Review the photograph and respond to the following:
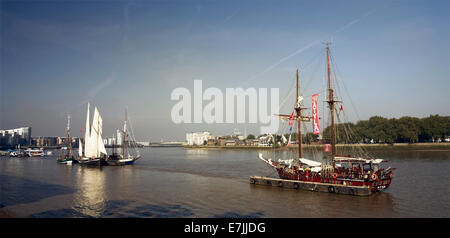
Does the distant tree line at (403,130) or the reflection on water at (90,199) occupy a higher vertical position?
the distant tree line at (403,130)

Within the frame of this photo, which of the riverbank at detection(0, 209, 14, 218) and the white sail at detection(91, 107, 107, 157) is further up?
the white sail at detection(91, 107, 107, 157)

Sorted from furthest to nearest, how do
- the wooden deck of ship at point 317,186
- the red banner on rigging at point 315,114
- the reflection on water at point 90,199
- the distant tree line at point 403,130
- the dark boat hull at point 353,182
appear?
1. the distant tree line at point 403,130
2. the red banner on rigging at point 315,114
3. the dark boat hull at point 353,182
4. the wooden deck of ship at point 317,186
5. the reflection on water at point 90,199

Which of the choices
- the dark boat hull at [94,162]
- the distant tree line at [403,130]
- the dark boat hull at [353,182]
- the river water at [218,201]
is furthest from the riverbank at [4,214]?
the distant tree line at [403,130]

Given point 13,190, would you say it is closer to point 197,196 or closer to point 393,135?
point 197,196

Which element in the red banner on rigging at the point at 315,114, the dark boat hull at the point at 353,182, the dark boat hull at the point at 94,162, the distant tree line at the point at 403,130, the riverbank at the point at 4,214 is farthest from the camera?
the distant tree line at the point at 403,130

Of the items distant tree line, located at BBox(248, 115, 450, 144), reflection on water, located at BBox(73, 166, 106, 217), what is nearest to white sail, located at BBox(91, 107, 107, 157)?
reflection on water, located at BBox(73, 166, 106, 217)

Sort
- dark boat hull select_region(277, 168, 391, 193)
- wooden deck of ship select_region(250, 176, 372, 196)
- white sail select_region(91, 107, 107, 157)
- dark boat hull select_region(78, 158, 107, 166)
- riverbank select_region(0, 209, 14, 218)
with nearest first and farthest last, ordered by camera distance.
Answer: riverbank select_region(0, 209, 14, 218) → wooden deck of ship select_region(250, 176, 372, 196) → dark boat hull select_region(277, 168, 391, 193) → dark boat hull select_region(78, 158, 107, 166) → white sail select_region(91, 107, 107, 157)

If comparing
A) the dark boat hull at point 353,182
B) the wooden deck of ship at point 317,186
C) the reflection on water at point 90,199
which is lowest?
the reflection on water at point 90,199

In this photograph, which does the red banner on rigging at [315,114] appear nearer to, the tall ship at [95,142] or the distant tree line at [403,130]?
the tall ship at [95,142]

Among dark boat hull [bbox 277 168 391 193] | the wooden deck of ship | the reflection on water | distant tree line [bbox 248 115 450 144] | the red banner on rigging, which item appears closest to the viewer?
the reflection on water

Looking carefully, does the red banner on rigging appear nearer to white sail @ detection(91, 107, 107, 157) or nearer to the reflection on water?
the reflection on water

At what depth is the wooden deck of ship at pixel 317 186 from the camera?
116ft

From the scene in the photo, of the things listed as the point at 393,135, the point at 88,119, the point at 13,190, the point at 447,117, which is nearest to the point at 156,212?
the point at 13,190

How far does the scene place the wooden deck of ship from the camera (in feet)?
116
